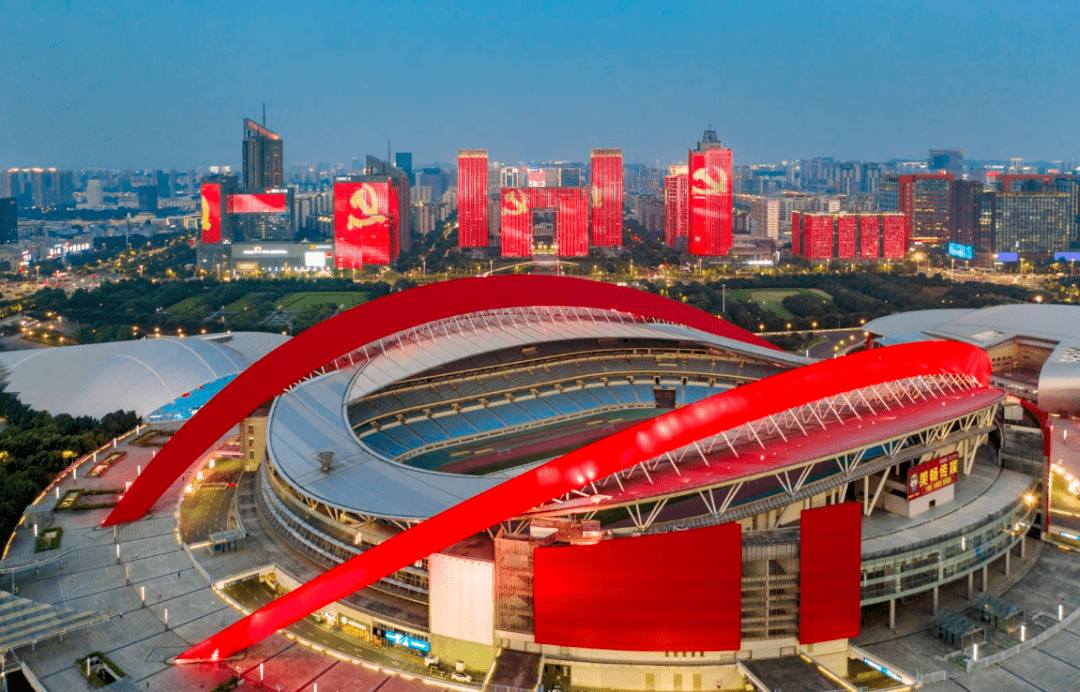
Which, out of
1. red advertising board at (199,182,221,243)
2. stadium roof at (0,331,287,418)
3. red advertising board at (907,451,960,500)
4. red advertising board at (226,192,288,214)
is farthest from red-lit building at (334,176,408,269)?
red advertising board at (907,451,960,500)

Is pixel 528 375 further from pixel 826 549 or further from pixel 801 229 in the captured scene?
pixel 801 229

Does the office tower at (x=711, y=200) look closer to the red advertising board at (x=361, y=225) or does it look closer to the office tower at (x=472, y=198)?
the office tower at (x=472, y=198)

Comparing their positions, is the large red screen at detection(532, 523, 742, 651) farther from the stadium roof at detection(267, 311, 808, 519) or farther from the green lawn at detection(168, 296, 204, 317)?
the green lawn at detection(168, 296, 204, 317)

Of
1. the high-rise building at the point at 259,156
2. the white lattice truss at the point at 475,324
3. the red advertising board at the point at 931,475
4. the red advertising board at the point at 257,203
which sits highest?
the high-rise building at the point at 259,156

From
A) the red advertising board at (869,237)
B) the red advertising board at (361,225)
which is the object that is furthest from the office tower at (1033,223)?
the red advertising board at (361,225)

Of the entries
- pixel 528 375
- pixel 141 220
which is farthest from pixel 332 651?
pixel 141 220

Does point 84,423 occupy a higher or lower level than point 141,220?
lower

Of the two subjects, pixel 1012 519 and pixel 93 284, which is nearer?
pixel 1012 519

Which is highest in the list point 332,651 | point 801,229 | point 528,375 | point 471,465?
point 801,229
